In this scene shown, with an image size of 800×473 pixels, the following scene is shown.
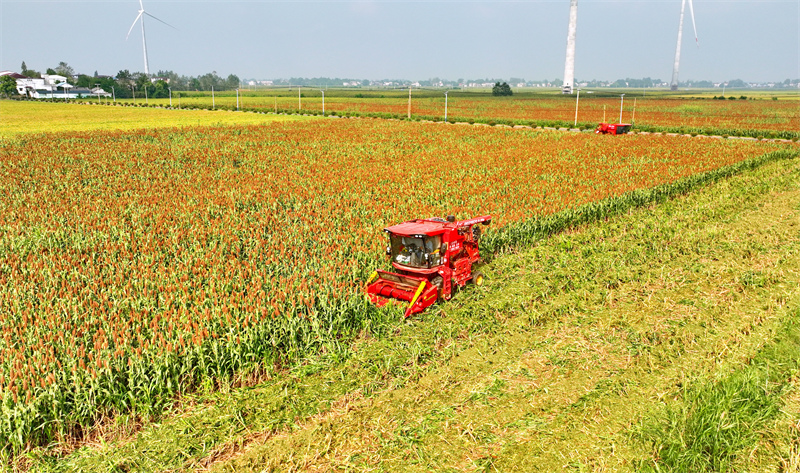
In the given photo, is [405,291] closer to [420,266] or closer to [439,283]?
[420,266]

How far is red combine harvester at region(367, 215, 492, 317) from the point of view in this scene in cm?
970

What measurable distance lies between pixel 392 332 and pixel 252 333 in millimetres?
2479

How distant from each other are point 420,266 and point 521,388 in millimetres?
3468

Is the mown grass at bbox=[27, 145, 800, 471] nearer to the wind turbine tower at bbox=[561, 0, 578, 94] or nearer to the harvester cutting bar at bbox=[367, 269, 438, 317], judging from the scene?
the harvester cutting bar at bbox=[367, 269, 438, 317]

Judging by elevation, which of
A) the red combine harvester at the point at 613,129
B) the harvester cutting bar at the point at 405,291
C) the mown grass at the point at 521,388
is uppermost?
the red combine harvester at the point at 613,129

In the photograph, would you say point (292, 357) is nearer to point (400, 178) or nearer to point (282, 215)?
point (282, 215)

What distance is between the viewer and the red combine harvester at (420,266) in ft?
31.8

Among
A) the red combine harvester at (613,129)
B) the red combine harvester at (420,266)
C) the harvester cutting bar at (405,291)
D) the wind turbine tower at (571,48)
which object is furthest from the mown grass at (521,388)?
the wind turbine tower at (571,48)

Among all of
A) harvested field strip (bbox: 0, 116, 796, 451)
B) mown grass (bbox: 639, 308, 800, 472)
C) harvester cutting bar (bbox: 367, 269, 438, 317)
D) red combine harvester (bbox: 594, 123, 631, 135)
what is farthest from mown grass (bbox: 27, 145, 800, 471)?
red combine harvester (bbox: 594, 123, 631, 135)

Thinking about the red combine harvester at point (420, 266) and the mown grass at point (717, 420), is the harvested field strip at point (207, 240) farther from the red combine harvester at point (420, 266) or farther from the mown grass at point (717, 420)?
the mown grass at point (717, 420)

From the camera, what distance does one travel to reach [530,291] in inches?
428

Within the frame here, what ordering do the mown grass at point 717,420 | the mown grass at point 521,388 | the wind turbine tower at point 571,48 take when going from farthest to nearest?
the wind turbine tower at point 571,48
the mown grass at point 521,388
the mown grass at point 717,420

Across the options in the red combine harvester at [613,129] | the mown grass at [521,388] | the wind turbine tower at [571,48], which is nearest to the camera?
the mown grass at [521,388]

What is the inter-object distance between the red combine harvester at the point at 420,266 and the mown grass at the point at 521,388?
0.43 metres
